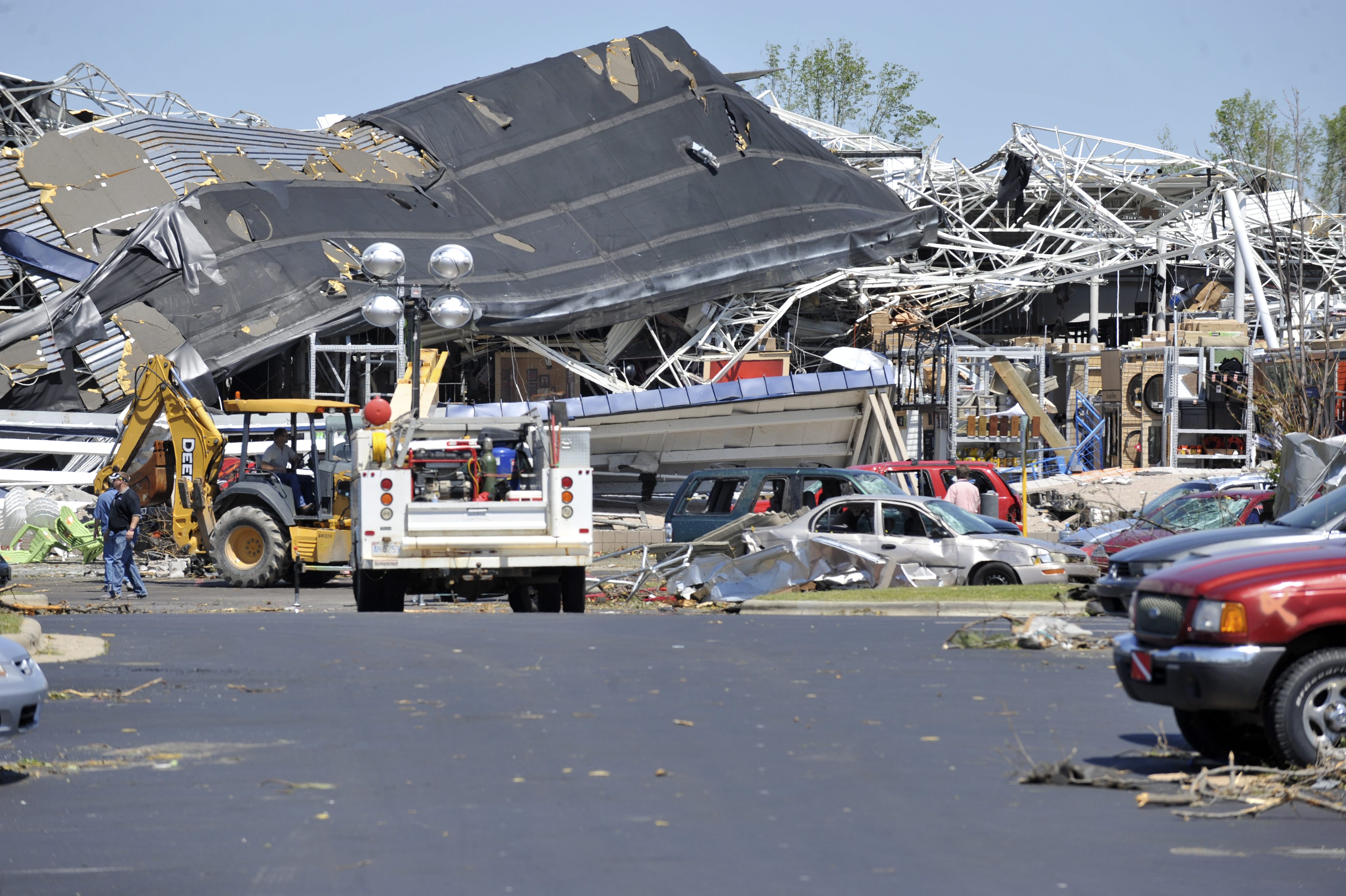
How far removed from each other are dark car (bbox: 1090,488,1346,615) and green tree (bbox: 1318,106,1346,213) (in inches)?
1595

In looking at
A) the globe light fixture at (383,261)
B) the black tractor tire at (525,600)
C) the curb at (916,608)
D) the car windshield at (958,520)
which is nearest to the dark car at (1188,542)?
the curb at (916,608)

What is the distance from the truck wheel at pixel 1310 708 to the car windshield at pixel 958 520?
10319 mm

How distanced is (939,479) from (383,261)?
1082 centimetres

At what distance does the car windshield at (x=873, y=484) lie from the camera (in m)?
18.6

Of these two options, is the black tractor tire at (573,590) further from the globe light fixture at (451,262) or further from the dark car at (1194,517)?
the dark car at (1194,517)

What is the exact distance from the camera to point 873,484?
18953 mm

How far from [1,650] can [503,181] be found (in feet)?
96.9

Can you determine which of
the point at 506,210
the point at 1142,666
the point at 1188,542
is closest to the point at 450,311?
the point at 1188,542

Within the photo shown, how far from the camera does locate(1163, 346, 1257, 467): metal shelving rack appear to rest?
109 feet

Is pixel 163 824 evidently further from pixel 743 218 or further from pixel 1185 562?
pixel 743 218

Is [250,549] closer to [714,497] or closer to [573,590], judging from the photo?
[714,497]

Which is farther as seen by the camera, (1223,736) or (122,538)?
(122,538)

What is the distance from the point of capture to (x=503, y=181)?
3597cm

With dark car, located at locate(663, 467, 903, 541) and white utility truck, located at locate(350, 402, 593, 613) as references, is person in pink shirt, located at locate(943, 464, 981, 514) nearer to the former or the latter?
dark car, located at locate(663, 467, 903, 541)
